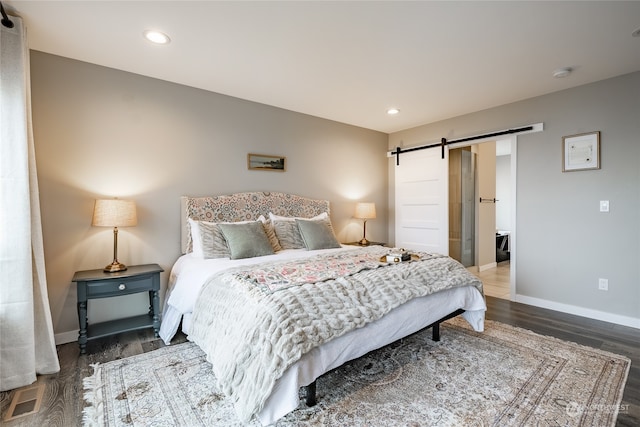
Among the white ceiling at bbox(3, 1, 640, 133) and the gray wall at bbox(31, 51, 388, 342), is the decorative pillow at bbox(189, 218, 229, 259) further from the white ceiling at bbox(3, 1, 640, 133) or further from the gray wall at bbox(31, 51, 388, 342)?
the white ceiling at bbox(3, 1, 640, 133)

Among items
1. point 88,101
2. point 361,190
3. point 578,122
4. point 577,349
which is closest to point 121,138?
point 88,101

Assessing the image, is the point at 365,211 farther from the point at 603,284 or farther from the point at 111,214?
the point at 111,214

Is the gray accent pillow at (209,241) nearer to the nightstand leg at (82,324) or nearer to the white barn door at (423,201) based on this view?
the nightstand leg at (82,324)

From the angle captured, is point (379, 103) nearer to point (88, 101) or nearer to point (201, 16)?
point (201, 16)

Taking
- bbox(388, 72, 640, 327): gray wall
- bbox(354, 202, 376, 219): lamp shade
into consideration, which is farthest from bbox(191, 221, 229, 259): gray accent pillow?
bbox(388, 72, 640, 327): gray wall

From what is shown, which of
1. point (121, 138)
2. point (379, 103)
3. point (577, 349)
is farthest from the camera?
point (379, 103)

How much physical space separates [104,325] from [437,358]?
114 inches

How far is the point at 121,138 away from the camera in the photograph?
2953 millimetres

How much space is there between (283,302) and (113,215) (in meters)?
1.89

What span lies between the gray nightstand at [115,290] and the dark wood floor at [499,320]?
0.13 meters

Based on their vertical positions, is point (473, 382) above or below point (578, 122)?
below

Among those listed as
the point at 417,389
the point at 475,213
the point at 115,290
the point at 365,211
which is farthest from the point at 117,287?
the point at 475,213

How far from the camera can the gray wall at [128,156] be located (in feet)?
8.71

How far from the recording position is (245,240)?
297cm
